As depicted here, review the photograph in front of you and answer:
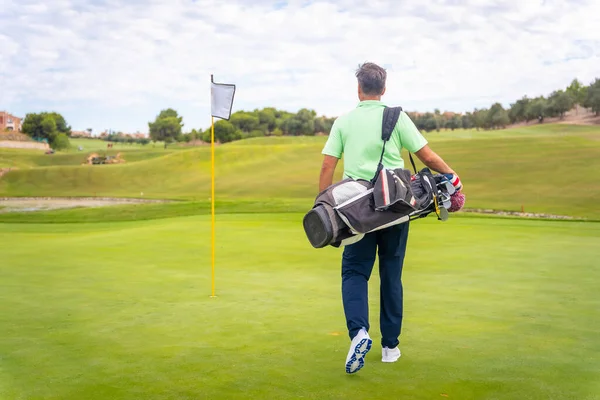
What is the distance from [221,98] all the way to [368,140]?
128 inches

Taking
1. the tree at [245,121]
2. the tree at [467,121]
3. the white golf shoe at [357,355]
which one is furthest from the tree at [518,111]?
the white golf shoe at [357,355]

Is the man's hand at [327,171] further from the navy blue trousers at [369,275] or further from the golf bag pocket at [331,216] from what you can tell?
the navy blue trousers at [369,275]

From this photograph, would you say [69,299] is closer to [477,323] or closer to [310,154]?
[477,323]

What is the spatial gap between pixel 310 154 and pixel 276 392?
44.3 metres

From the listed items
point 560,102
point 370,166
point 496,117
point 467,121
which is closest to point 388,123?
point 370,166

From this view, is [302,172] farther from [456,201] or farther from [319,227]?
[319,227]

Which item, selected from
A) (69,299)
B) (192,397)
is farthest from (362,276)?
(69,299)

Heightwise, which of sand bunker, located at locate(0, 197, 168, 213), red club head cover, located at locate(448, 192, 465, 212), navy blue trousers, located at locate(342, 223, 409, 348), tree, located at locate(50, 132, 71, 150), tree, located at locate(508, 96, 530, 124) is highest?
tree, located at locate(508, 96, 530, 124)

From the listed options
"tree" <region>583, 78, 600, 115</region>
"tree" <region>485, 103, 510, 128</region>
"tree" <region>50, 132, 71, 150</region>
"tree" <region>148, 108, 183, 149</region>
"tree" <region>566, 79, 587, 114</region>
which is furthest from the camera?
"tree" <region>148, 108, 183, 149</region>

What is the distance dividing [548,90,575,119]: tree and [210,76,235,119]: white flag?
4624 cm

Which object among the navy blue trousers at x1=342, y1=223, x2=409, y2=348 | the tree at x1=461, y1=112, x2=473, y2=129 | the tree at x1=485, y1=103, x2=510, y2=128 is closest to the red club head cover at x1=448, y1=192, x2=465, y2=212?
the navy blue trousers at x1=342, y1=223, x2=409, y2=348

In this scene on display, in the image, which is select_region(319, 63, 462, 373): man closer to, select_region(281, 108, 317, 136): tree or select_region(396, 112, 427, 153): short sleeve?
select_region(396, 112, 427, 153): short sleeve

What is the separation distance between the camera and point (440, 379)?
453 cm

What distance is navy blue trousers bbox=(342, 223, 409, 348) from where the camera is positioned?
4953mm
